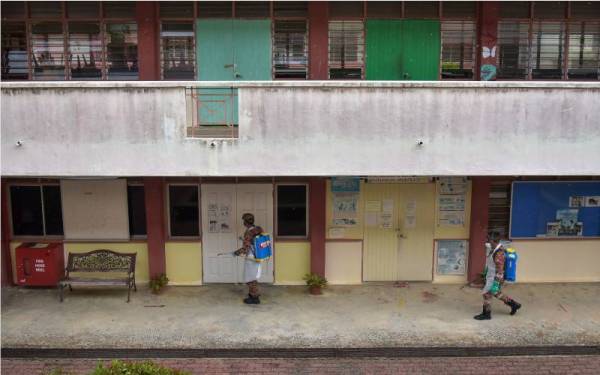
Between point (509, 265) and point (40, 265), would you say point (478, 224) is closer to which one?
point (509, 265)

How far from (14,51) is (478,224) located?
9.59m

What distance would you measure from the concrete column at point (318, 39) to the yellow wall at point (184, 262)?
13.4 ft

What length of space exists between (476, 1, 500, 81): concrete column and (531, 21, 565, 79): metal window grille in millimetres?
813

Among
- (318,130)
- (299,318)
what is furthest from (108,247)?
(318,130)

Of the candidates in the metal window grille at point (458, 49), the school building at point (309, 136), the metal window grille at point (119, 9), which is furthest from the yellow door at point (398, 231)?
the metal window grille at point (119, 9)

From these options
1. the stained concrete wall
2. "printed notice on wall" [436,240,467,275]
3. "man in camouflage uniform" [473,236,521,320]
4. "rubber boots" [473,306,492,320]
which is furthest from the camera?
"printed notice on wall" [436,240,467,275]

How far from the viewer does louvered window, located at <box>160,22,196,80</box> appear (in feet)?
33.6

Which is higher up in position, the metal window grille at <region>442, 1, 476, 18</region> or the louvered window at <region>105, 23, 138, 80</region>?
the metal window grille at <region>442, 1, 476, 18</region>

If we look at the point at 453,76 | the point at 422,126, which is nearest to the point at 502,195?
the point at 453,76

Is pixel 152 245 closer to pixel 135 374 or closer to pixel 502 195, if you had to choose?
pixel 135 374

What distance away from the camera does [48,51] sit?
1037 centimetres

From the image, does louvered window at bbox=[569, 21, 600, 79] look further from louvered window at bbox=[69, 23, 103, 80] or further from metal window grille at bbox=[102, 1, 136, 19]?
louvered window at bbox=[69, 23, 103, 80]

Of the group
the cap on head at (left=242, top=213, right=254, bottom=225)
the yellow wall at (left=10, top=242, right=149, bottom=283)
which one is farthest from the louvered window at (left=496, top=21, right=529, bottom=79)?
the yellow wall at (left=10, top=242, right=149, bottom=283)

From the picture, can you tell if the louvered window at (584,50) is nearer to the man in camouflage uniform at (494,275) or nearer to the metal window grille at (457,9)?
the metal window grille at (457,9)
